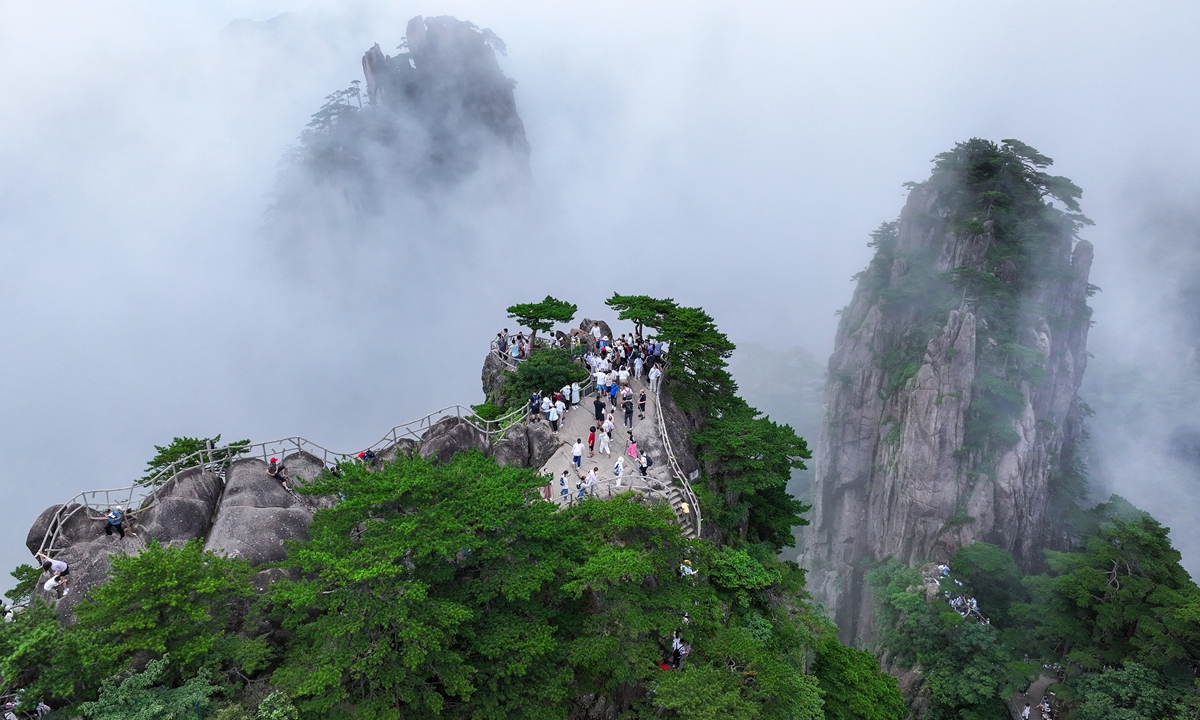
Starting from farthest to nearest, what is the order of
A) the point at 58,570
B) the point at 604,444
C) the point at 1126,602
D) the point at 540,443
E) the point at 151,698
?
the point at 1126,602, the point at 540,443, the point at 604,444, the point at 58,570, the point at 151,698

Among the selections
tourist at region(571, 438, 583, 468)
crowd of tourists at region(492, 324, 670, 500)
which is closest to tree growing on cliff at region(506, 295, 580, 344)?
crowd of tourists at region(492, 324, 670, 500)

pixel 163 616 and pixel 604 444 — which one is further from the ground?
pixel 604 444

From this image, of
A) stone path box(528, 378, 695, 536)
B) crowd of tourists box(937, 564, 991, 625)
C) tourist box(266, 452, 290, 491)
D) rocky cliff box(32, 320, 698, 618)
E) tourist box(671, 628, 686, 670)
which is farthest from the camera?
crowd of tourists box(937, 564, 991, 625)

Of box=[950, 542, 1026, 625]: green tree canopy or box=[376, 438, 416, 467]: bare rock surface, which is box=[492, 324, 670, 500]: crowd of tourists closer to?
box=[376, 438, 416, 467]: bare rock surface

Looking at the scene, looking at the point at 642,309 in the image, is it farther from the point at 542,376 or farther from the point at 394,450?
the point at 394,450

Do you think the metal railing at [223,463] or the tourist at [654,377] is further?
the tourist at [654,377]

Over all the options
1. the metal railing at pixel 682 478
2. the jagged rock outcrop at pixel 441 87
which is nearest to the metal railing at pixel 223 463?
the metal railing at pixel 682 478

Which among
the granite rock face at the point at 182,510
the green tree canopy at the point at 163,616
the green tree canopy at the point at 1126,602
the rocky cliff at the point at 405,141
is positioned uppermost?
the rocky cliff at the point at 405,141

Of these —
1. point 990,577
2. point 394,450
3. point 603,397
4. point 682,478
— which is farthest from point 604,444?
point 990,577

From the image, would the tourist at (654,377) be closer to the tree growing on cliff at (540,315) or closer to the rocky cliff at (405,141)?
the tree growing on cliff at (540,315)
